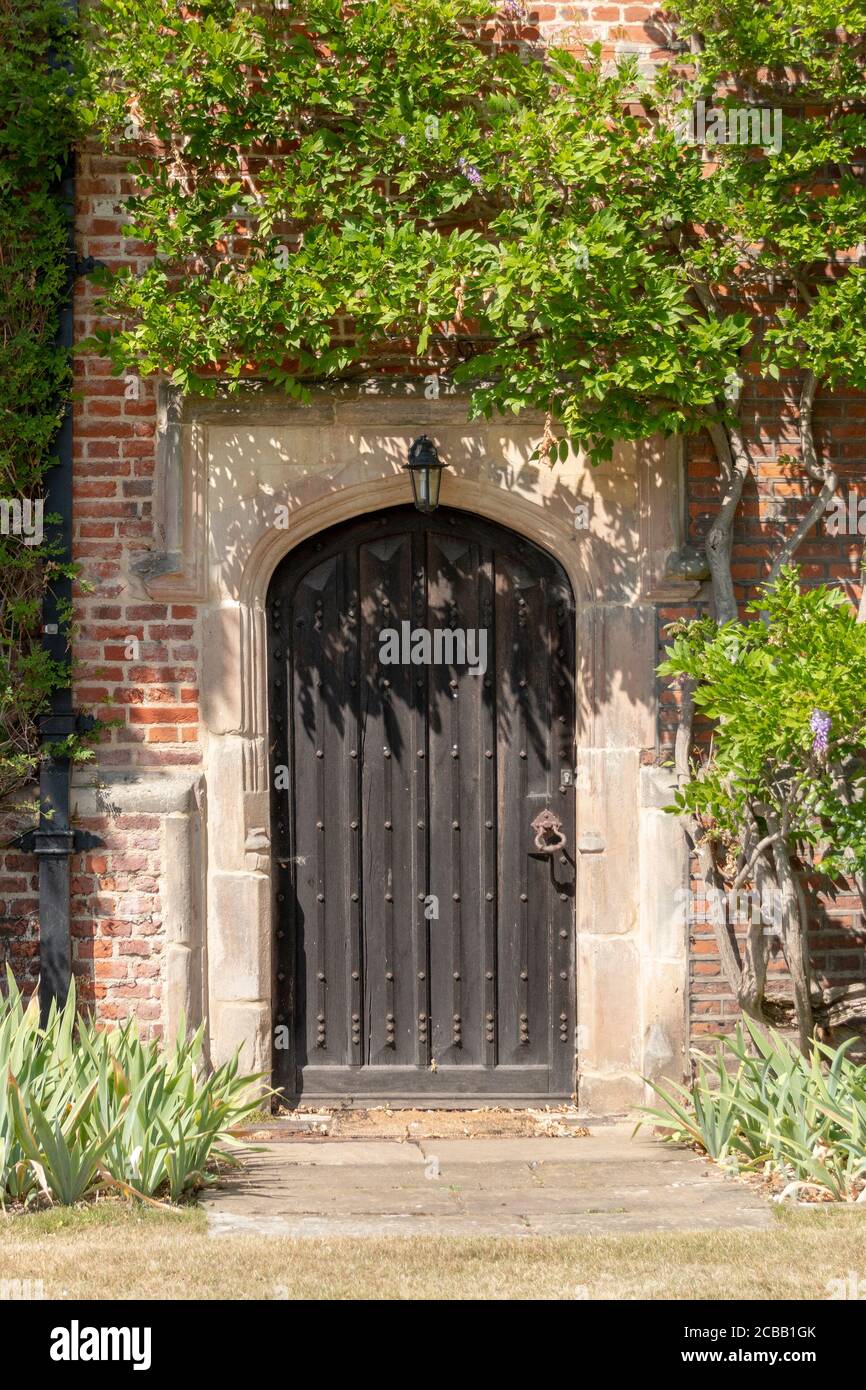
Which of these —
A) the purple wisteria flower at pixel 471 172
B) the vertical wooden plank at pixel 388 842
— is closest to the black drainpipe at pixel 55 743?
the vertical wooden plank at pixel 388 842

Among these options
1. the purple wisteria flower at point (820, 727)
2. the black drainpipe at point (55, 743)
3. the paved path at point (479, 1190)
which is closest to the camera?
the paved path at point (479, 1190)

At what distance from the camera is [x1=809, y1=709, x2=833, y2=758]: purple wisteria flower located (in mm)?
4258

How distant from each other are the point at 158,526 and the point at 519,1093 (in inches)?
110

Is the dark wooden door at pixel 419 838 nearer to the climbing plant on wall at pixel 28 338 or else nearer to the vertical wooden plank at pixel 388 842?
the vertical wooden plank at pixel 388 842

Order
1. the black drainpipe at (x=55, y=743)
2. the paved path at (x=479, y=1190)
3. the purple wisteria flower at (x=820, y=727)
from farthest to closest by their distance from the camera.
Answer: the black drainpipe at (x=55, y=743)
the purple wisteria flower at (x=820, y=727)
the paved path at (x=479, y=1190)

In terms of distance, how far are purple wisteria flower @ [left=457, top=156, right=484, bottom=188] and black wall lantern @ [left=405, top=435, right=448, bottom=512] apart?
986mm

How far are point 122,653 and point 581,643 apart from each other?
6.19 ft

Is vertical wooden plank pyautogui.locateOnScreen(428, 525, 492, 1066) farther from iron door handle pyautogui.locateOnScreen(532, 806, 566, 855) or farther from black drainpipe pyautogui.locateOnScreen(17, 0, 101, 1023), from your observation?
black drainpipe pyautogui.locateOnScreen(17, 0, 101, 1023)

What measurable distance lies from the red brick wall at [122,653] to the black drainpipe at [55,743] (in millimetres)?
58

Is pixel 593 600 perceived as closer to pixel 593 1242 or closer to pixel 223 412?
pixel 223 412

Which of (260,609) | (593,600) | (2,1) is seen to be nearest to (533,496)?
(593,600)

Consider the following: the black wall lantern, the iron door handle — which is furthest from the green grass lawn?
the black wall lantern

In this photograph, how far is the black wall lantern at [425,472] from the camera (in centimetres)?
534

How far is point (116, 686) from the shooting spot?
547cm
